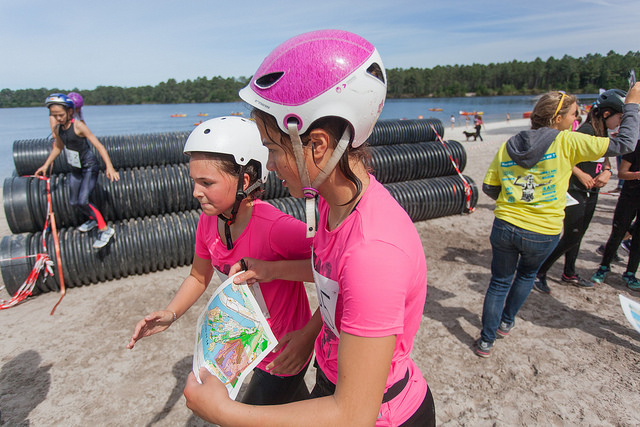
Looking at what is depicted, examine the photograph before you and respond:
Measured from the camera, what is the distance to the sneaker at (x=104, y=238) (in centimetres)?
551

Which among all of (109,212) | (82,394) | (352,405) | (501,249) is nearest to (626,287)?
(501,249)

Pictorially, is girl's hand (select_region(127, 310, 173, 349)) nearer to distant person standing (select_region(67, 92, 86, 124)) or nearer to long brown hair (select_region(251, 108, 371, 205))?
long brown hair (select_region(251, 108, 371, 205))

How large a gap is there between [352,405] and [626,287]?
5758mm

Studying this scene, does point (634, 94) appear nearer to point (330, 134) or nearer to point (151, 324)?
point (330, 134)

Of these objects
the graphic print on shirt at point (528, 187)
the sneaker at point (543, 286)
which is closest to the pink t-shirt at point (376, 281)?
the graphic print on shirt at point (528, 187)

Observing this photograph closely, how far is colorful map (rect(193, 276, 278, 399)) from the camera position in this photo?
1.42 meters

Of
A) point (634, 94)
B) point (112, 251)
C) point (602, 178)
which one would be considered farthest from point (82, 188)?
point (602, 178)

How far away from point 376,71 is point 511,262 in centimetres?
291

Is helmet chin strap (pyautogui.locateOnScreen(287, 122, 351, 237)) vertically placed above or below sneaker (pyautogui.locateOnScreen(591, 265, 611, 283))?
above

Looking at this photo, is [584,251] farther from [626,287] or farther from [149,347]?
[149,347]

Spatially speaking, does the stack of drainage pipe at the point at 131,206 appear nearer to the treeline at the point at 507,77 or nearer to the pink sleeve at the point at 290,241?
the pink sleeve at the point at 290,241

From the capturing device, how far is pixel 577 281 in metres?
5.11

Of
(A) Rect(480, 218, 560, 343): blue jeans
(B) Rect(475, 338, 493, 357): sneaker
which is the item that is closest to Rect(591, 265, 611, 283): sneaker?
(A) Rect(480, 218, 560, 343): blue jeans

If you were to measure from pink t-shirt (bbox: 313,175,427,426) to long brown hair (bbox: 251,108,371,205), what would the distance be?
0.35ft
